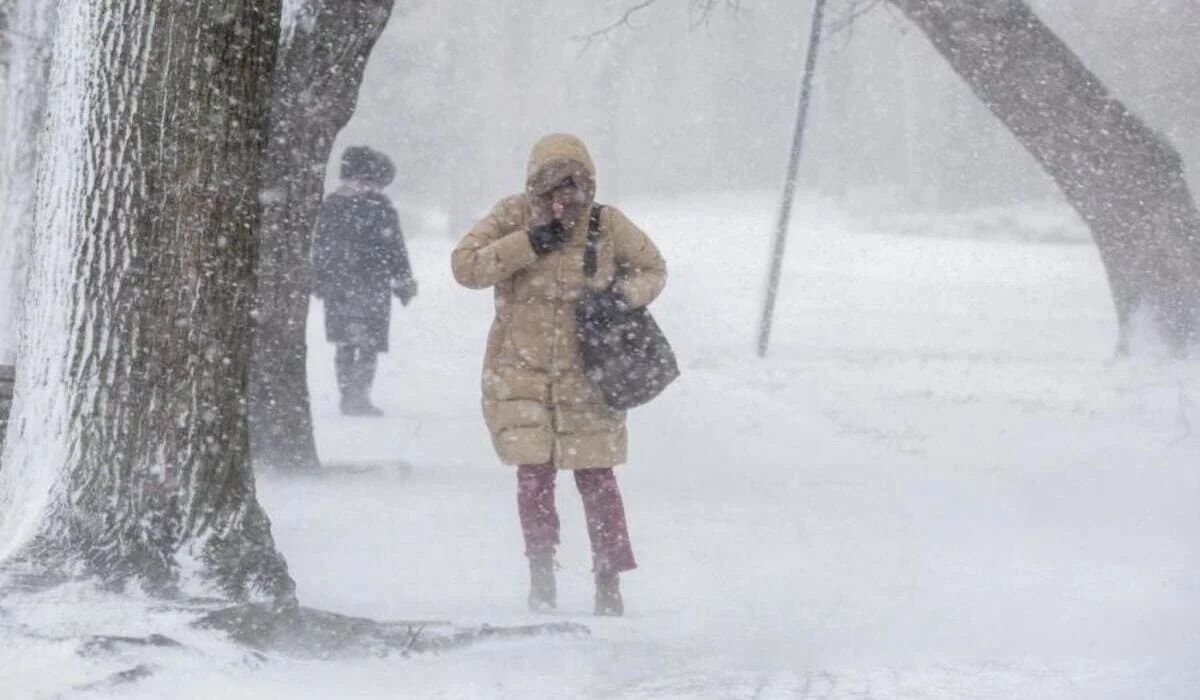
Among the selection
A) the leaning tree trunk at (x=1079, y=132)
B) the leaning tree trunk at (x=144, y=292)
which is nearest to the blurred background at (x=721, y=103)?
the leaning tree trunk at (x=1079, y=132)

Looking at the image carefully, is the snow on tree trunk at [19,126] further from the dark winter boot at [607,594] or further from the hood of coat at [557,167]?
the dark winter boot at [607,594]

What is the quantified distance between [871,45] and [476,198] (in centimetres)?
1410

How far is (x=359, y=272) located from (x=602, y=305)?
21.0 feet

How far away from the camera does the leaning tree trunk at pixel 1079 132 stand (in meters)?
11.3

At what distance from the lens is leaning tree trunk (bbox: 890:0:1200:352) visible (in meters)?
11.3

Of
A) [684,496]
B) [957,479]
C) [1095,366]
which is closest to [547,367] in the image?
[684,496]

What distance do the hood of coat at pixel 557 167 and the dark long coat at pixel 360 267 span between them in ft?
20.3

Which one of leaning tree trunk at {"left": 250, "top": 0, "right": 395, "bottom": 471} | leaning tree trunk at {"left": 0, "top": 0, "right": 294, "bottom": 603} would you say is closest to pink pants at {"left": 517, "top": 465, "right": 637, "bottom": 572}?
leaning tree trunk at {"left": 0, "top": 0, "right": 294, "bottom": 603}

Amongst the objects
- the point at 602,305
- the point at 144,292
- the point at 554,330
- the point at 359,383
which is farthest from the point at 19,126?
the point at 144,292

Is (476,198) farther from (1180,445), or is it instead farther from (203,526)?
(203,526)

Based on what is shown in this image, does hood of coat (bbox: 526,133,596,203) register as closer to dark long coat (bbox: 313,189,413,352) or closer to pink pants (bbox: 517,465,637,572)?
pink pants (bbox: 517,465,637,572)

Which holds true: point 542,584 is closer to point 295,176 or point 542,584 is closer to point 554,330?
point 554,330

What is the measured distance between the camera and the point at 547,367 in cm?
600

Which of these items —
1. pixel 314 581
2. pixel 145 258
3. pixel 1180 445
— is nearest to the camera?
pixel 145 258
